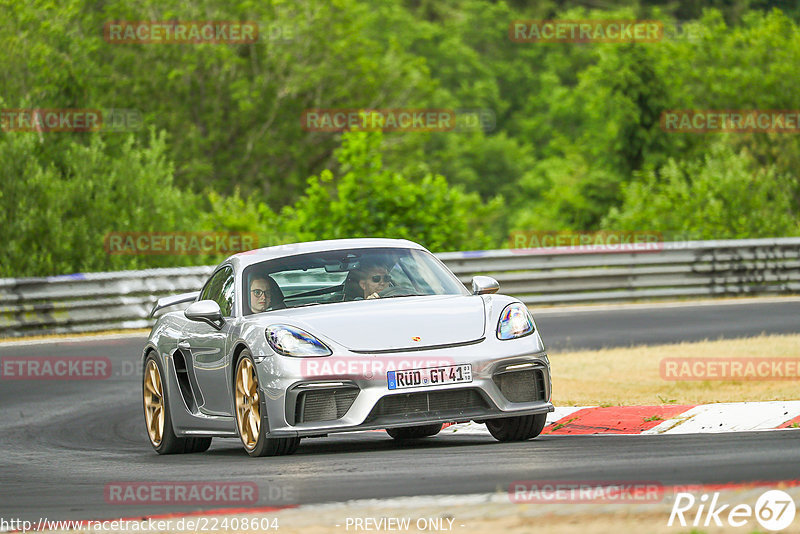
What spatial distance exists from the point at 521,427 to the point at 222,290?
239 cm

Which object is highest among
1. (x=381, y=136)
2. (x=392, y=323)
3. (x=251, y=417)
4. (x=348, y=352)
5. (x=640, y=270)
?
(x=381, y=136)

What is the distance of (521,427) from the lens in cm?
947

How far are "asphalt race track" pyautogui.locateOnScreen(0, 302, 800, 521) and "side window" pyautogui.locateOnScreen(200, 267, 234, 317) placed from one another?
98 centimetres

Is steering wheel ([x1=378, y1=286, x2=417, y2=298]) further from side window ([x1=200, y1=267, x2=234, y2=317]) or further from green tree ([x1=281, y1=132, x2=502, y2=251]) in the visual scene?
green tree ([x1=281, y1=132, x2=502, y2=251])

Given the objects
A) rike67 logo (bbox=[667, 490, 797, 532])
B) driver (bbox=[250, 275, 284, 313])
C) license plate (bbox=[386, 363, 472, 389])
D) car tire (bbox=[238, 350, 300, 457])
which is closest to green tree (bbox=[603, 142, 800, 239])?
driver (bbox=[250, 275, 284, 313])

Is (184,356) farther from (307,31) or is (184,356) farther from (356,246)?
(307,31)

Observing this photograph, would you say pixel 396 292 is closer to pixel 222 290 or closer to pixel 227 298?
pixel 227 298

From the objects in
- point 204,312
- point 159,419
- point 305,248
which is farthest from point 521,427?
point 159,419

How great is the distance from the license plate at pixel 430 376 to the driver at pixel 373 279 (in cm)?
123

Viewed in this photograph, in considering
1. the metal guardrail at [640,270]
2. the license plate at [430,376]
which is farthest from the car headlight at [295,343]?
the metal guardrail at [640,270]

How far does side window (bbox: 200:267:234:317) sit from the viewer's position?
10.2 meters

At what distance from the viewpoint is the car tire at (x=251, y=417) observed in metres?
9.08

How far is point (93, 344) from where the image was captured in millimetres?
19812

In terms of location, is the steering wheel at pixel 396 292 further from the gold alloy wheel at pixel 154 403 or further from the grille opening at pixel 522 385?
the gold alloy wheel at pixel 154 403
